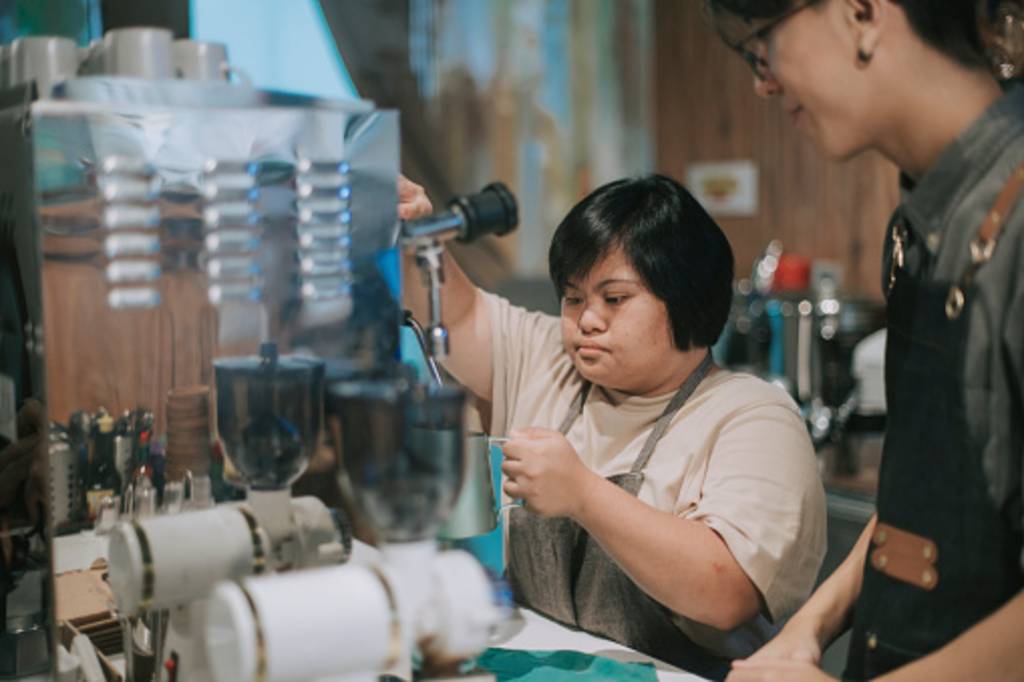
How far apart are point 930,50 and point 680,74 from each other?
368 centimetres

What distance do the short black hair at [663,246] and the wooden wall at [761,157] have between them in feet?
7.72

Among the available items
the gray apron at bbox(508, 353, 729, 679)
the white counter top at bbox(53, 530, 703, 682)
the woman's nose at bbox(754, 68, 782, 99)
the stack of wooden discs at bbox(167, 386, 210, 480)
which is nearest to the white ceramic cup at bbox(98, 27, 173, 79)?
the stack of wooden discs at bbox(167, 386, 210, 480)

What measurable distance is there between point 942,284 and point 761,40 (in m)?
0.27

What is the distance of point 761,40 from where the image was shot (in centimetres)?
98

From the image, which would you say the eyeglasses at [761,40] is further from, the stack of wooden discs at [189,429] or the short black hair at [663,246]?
the stack of wooden discs at [189,429]

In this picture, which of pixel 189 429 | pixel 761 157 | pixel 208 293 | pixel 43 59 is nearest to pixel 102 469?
pixel 189 429

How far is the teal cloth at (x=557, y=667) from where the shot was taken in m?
1.22

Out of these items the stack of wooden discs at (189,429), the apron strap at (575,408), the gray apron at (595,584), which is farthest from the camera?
the apron strap at (575,408)

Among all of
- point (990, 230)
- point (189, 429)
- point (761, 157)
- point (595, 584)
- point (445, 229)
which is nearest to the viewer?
point (990, 230)

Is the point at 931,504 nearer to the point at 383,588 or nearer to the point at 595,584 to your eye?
the point at 383,588

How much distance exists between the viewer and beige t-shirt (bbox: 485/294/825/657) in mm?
1366

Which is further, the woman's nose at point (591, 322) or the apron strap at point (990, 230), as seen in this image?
the woman's nose at point (591, 322)

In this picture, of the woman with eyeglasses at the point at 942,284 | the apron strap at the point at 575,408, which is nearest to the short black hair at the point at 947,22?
the woman with eyeglasses at the point at 942,284

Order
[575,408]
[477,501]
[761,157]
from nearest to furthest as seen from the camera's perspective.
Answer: [477,501] < [575,408] < [761,157]
